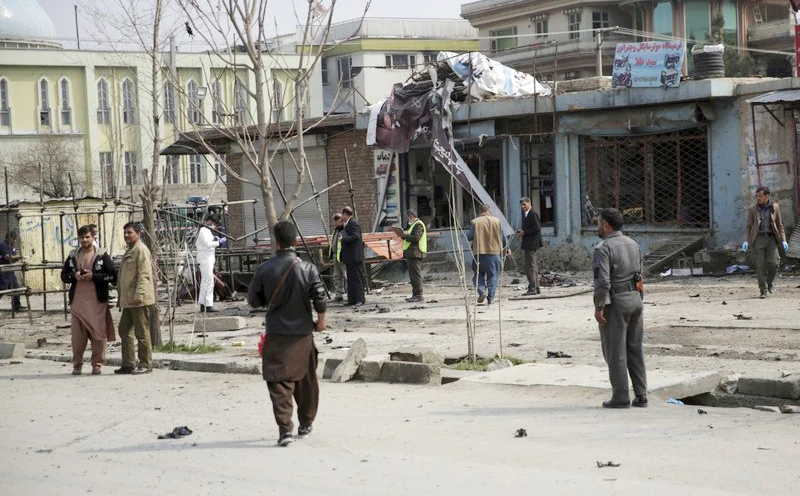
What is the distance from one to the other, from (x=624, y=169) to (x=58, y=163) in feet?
120

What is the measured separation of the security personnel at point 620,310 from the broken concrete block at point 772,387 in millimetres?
1259

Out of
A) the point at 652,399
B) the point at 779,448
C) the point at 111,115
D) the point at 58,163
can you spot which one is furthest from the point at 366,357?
the point at 111,115

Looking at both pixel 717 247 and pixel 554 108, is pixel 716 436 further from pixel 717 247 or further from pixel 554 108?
pixel 554 108

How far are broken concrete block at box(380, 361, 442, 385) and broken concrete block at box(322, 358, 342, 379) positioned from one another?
608mm

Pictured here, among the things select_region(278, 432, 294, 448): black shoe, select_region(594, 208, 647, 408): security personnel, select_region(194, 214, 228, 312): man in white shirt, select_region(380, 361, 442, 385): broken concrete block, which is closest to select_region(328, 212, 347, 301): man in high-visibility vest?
select_region(194, 214, 228, 312): man in white shirt

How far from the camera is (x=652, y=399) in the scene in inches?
386

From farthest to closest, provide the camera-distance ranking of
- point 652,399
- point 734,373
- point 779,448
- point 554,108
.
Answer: point 554,108, point 734,373, point 652,399, point 779,448

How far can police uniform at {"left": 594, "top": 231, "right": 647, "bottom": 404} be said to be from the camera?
9320mm

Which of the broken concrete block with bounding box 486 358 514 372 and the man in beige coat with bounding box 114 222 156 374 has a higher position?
the man in beige coat with bounding box 114 222 156 374

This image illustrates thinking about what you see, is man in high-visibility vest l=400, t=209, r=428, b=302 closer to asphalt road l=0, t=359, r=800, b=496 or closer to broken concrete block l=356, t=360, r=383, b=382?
broken concrete block l=356, t=360, r=383, b=382

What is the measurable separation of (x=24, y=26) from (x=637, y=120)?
141ft

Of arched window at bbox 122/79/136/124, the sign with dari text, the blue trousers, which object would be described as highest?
arched window at bbox 122/79/136/124

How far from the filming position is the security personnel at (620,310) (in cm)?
933

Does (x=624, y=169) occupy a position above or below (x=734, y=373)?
above
